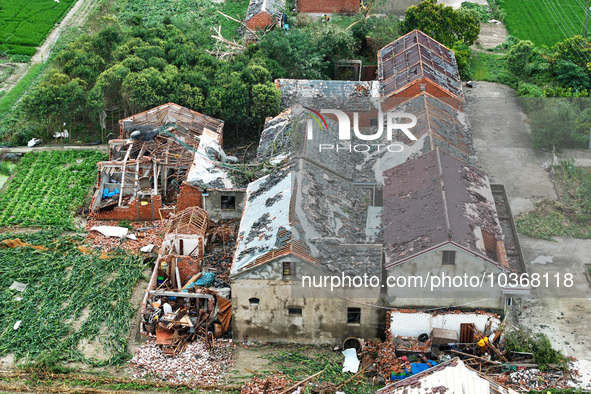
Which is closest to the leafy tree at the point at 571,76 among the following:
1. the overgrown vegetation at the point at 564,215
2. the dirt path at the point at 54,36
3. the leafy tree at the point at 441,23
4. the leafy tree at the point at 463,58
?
the leafy tree at the point at 463,58

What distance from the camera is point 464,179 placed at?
36.2 metres

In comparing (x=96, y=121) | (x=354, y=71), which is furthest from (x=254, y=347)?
(x=354, y=71)

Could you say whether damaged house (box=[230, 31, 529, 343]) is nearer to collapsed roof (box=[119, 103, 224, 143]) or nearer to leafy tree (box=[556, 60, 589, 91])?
collapsed roof (box=[119, 103, 224, 143])

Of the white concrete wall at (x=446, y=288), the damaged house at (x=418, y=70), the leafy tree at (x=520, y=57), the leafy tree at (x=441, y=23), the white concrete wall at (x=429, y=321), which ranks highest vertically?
the leafy tree at (x=441, y=23)

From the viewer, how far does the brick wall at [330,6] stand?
64.2 m

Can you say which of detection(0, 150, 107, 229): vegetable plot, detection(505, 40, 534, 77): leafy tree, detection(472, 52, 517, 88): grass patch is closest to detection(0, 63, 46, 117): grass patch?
detection(0, 150, 107, 229): vegetable plot

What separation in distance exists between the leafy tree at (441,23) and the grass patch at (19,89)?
2755cm

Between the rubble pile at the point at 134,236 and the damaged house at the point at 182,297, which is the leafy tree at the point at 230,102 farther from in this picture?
the damaged house at the point at 182,297

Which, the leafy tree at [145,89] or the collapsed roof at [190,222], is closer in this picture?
the collapsed roof at [190,222]

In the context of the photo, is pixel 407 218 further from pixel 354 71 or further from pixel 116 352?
pixel 354 71

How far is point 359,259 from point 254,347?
18.8ft

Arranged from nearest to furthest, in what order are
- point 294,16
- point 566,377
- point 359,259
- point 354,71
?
1. point 566,377
2. point 359,259
3. point 354,71
4. point 294,16

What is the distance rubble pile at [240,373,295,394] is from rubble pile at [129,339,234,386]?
1.41 metres

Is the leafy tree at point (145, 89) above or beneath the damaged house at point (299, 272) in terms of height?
above
